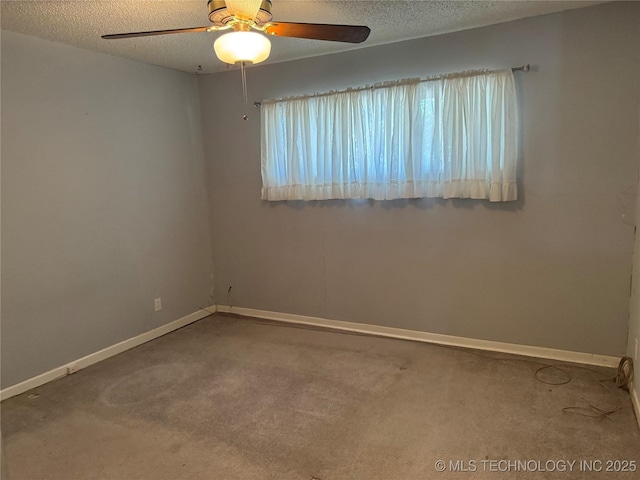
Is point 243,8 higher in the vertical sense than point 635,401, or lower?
higher

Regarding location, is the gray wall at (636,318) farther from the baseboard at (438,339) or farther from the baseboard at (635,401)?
the baseboard at (438,339)

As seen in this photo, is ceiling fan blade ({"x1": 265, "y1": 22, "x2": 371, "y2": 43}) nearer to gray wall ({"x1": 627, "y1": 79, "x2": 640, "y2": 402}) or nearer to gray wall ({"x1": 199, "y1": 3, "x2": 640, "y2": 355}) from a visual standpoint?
gray wall ({"x1": 199, "y1": 3, "x2": 640, "y2": 355})

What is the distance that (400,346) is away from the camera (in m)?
3.53

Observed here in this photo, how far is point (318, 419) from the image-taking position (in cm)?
A: 252

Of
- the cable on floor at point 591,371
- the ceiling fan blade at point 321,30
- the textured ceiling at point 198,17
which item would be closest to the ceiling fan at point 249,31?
the ceiling fan blade at point 321,30

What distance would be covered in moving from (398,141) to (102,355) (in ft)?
9.51

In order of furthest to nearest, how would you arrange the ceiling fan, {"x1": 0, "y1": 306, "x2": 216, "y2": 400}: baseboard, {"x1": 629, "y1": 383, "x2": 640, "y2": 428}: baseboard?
{"x1": 0, "y1": 306, "x2": 216, "y2": 400}: baseboard, {"x1": 629, "y1": 383, "x2": 640, "y2": 428}: baseboard, the ceiling fan

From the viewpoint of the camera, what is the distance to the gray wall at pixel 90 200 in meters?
2.94

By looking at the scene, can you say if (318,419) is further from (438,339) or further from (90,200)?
(90,200)

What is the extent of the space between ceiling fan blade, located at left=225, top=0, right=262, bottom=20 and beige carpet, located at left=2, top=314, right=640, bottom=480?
212 centimetres

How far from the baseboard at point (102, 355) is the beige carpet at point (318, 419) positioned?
0.08 metres

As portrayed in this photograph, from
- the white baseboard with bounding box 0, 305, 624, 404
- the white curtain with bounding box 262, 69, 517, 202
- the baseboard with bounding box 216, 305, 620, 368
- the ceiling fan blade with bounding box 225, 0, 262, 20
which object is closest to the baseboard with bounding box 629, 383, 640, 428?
the white baseboard with bounding box 0, 305, 624, 404

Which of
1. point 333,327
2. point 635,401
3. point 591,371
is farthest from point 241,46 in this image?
point 591,371

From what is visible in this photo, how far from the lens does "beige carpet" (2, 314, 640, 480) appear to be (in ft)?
6.94
